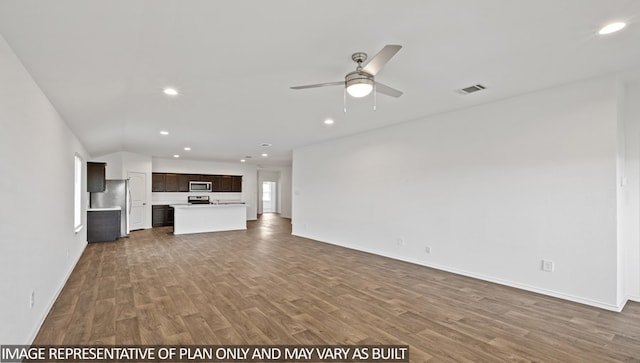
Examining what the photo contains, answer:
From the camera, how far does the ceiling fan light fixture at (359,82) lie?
2.54m

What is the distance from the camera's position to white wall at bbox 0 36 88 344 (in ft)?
6.48

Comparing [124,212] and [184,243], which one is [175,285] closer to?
[184,243]

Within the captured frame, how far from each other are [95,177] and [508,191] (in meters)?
8.47

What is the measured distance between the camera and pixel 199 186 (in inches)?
449

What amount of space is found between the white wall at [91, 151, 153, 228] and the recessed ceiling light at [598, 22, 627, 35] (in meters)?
10.8

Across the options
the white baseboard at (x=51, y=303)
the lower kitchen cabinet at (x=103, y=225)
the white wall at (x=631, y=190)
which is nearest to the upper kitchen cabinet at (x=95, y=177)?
the lower kitchen cabinet at (x=103, y=225)

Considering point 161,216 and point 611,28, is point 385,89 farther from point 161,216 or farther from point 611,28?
point 161,216

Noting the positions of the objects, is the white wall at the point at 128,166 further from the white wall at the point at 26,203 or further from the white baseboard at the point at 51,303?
the white wall at the point at 26,203

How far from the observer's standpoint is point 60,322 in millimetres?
2848

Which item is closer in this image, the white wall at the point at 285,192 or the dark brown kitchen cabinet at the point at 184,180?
the dark brown kitchen cabinet at the point at 184,180

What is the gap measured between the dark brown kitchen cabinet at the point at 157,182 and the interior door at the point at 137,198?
2.46ft

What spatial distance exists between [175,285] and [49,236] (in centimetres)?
150

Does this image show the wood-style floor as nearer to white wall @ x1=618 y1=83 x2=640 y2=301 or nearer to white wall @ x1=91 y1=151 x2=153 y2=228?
white wall @ x1=618 y1=83 x2=640 y2=301

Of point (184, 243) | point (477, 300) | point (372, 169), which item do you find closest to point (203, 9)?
point (477, 300)
